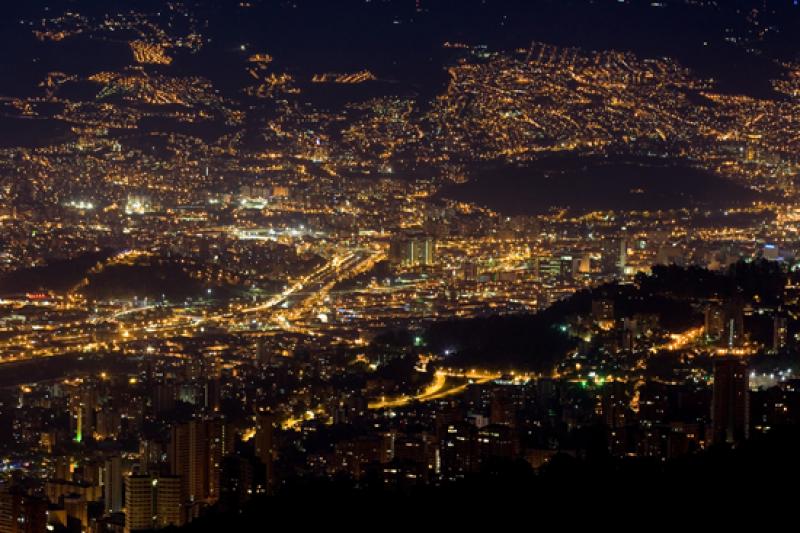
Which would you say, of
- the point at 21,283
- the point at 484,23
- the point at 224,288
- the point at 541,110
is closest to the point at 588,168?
the point at 541,110

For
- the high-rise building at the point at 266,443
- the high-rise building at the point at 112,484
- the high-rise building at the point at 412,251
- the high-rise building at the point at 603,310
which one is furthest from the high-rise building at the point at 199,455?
the high-rise building at the point at 412,251

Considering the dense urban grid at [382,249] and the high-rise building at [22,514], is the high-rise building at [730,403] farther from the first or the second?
the high-rise building at [22,514]

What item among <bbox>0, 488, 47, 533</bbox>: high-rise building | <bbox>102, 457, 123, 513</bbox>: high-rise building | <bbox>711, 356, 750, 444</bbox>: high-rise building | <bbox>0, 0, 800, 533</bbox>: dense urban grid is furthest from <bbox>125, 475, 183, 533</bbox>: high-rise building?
<bbox>711, 356, 750, 444</bbox>: high-rise building

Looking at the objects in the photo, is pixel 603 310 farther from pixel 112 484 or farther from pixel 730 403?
pixel 112 484

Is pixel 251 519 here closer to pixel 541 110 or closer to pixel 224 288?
pixel 224 288

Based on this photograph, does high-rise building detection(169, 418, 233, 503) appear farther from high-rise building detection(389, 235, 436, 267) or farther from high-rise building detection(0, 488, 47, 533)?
high-rise building detection(389, 235, 436, 267)
